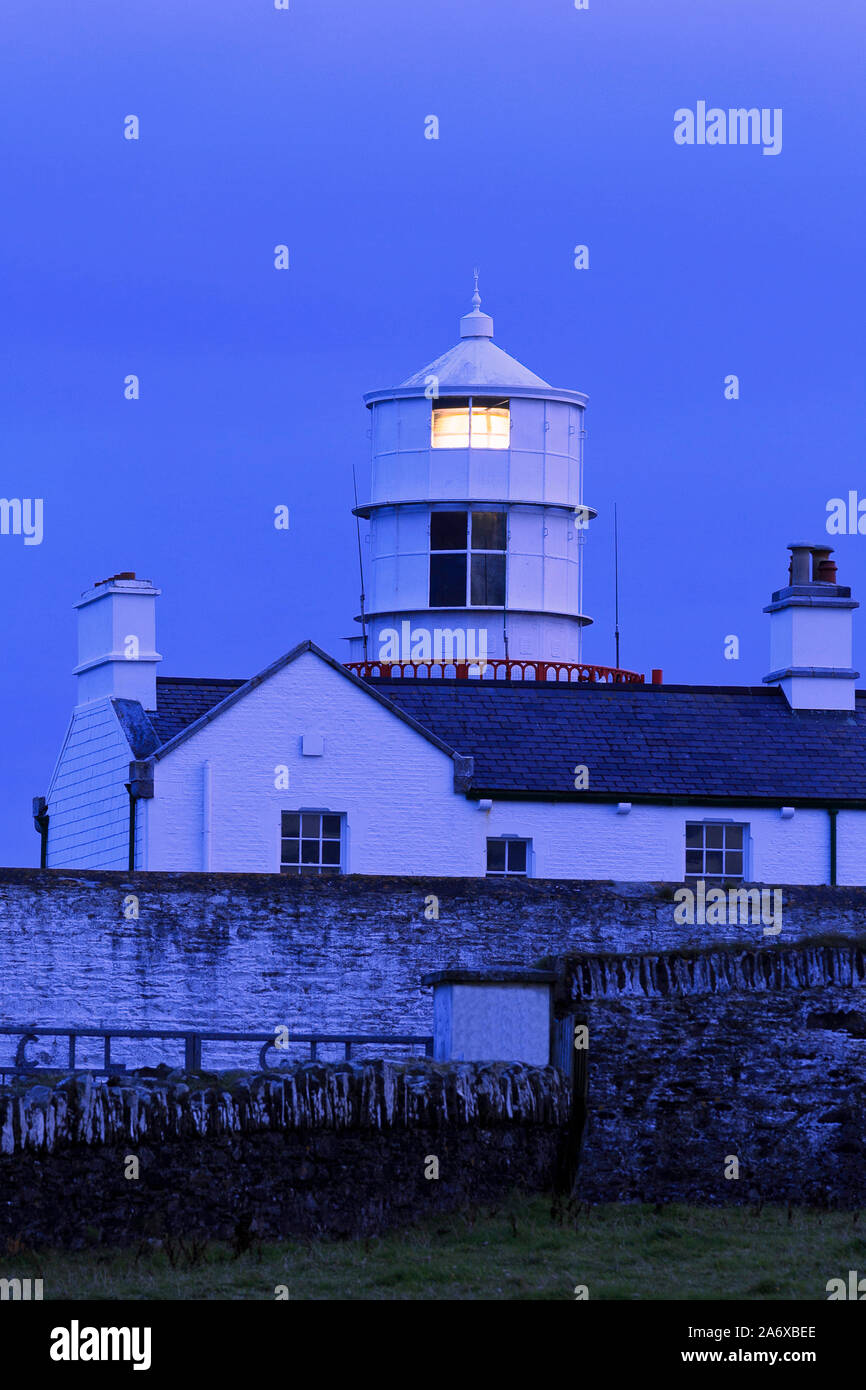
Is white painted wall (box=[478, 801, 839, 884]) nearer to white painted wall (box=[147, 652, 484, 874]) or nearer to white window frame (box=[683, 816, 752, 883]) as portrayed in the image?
white window frame (box=[683, 816, 752, 883])

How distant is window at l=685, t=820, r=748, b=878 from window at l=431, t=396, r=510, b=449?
16692 millimetres

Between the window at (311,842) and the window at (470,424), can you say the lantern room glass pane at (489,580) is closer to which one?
the window at (470,424)

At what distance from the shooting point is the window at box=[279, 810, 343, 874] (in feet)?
110

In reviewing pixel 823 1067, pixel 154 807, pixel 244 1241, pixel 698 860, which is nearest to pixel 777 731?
pixel 698 860

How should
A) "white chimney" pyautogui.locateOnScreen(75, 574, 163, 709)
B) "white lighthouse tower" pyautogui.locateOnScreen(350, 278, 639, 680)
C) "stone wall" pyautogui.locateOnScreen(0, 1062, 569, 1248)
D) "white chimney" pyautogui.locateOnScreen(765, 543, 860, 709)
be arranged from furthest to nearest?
"white lighthouse tower" pyautogui.locateOnScreen(350, 278, 639, 680) < "white chimney" pyautogui.locateOnScreen(765, 543, 860, 709) < "white chimney" pyautogui.locateOnScreen(75, 574, 163, 709) < "stone wall" pyautogui.locateOnScreen(0, 1062, 569, 1248)

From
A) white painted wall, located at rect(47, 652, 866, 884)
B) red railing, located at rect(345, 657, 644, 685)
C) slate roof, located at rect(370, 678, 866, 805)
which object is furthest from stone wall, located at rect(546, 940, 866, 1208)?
red railing, located at rect(345, 657, 644, 685)

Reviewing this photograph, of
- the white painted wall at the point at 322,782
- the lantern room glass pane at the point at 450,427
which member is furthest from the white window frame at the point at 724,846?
the lantern room glass pane at the point at 450,427

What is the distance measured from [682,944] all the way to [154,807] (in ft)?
34.0

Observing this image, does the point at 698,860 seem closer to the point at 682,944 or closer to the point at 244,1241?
the point at 682,944

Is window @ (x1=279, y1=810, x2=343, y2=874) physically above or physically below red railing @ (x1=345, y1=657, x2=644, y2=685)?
below

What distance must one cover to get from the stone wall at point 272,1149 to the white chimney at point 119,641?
20.1m

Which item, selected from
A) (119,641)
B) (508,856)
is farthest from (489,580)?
(508,856)

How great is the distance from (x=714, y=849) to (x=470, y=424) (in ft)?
57.0

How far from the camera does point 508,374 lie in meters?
51.3
